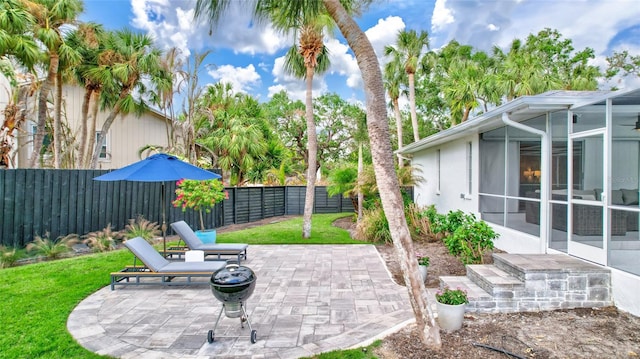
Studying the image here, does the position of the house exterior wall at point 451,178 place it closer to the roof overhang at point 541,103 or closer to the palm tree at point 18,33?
the roof overhang at point 541,103

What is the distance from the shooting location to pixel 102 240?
29.0ft

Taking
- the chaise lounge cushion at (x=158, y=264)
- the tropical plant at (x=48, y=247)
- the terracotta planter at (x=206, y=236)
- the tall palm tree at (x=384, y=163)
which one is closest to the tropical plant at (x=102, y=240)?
the tropical plant at (x=48, y=247)

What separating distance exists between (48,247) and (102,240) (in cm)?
109

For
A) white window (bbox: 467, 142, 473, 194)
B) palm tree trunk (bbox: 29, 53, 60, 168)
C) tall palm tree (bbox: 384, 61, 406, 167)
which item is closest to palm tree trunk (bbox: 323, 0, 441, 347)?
white window (bbox: 467, 142, 473, 194)

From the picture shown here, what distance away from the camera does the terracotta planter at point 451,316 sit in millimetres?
3891

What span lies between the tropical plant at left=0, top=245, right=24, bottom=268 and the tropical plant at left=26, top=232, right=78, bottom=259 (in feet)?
0.87

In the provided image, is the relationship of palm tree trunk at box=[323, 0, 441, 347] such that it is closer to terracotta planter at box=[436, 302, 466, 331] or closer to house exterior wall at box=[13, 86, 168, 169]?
terracotta planter at box=[436, 302, 466, 331]

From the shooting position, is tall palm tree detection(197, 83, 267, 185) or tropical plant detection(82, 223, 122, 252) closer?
tropical plant detection(82, 223, 122, 252)

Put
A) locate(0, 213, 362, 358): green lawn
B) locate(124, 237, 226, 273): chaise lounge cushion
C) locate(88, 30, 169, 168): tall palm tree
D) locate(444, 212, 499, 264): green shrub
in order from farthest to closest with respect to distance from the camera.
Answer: locate(88, 30, 169, 168): tall palm tree < locate(444, 212, 499, 264): green shrub < locate(124, 237, 226, 273): chaise lounge cushion < locate(0, 213, 362, 358): green lawn

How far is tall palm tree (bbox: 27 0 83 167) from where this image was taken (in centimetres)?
1014

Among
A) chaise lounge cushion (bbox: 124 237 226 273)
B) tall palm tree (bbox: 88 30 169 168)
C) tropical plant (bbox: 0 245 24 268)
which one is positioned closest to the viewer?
chaise lounge cushion (bbox: 124 237 226 273)

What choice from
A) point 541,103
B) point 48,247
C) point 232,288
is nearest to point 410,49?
point 541,103

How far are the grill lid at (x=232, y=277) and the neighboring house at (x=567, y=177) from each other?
4.60 metres

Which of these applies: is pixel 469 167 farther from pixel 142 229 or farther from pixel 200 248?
pixel 142 229
